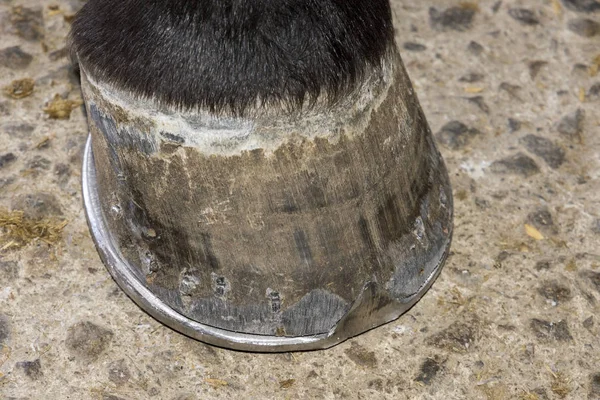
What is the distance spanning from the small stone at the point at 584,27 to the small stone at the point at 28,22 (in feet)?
8.64

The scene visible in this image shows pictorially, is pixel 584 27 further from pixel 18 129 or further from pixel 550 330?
pixel 18 129

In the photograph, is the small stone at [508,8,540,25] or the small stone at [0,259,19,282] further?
the small stone at [508,8,540,25]

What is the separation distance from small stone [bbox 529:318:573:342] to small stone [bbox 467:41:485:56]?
1583 millimetres

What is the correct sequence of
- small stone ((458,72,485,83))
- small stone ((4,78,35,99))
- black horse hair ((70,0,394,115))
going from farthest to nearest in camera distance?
small stone ((458,72,485,83))
small stone ((4,78,35,99))
black horse hair ((70,0,394,115))

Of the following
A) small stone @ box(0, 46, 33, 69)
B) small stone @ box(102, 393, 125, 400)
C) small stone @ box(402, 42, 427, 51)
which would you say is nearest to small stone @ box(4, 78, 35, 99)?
small stone @ box(0, 46, 33, 69)

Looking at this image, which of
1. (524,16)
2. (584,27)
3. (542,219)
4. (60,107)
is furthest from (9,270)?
(584,27)

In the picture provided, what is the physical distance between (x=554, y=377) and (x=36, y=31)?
9.25 feet

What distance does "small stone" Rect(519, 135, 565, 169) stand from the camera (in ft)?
11.8

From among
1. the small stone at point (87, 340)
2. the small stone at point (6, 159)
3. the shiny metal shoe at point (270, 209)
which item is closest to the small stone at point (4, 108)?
the small stone at point (6, 159)

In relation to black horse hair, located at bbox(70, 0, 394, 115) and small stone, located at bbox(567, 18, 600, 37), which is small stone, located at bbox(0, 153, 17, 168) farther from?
small stone, located at bbox(567, 18, 600, 37)

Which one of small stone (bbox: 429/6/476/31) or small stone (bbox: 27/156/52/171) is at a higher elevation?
small stone (bbox: 429/6/476/31)

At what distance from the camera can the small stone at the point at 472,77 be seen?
3967 mm

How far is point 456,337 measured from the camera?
2930mm

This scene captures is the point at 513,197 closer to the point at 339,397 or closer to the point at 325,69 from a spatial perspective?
the point at 339,397
